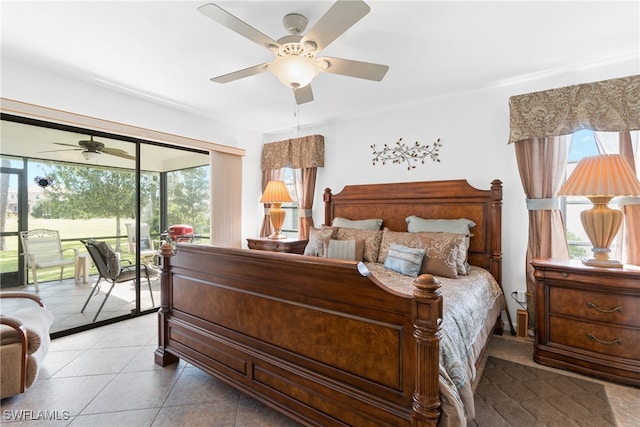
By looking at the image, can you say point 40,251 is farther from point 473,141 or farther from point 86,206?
point 473,141

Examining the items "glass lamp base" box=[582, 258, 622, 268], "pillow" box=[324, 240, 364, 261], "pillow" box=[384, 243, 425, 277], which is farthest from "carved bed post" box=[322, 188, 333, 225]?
"glass lamp base" box=[582, 258, 622, 268]

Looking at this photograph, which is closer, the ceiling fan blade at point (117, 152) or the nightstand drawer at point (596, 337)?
the nightstand drawer at point (596, 337)

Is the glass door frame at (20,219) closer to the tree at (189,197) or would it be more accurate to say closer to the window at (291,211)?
the tree at (189,197)

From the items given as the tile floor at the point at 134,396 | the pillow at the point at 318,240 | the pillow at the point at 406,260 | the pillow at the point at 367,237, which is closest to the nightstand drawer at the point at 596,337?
the tile floor at the point at 134,396

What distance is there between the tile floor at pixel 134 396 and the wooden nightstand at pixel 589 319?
0.49 ft

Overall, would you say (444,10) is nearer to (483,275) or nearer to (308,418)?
(483,275)

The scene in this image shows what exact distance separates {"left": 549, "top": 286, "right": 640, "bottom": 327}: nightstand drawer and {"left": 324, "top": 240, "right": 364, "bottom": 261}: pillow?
64.1 inches

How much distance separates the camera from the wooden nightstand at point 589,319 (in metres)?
2.03

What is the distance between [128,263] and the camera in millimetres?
3465

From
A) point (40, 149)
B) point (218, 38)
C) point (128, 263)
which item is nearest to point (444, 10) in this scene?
point (218, 38)

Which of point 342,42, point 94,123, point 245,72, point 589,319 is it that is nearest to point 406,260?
point 589,319

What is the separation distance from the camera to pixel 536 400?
1.91m

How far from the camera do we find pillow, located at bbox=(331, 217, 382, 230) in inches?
136

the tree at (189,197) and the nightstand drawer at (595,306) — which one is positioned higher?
the tree at (189,197)
